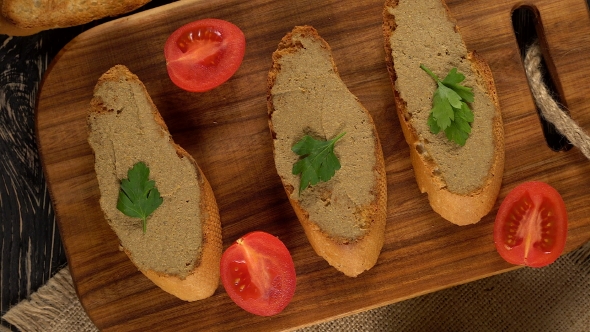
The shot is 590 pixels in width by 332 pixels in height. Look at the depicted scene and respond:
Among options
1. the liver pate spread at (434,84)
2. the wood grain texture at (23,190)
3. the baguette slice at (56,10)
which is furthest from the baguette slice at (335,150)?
A: the wood grain texture at (23,190)

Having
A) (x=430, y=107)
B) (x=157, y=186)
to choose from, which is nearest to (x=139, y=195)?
(x=157, y=186)

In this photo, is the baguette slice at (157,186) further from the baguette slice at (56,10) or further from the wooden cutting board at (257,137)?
the baguette slice at (56,10)

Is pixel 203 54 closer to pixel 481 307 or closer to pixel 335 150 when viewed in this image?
pixel 335 150

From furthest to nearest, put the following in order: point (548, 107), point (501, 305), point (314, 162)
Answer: point (501, 305) → point (548, 107) → point (314, 162)

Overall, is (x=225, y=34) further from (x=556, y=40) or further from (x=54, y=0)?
(x=556, y=40)

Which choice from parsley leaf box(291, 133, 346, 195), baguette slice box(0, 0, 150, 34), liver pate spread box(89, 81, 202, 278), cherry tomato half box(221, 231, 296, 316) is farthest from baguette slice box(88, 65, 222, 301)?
parsley leaf box(291, 133, 346, 195)

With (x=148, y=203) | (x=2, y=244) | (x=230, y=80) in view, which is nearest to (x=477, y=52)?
(x=230, y=80)

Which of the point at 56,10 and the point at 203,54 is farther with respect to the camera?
the point at 56,10
